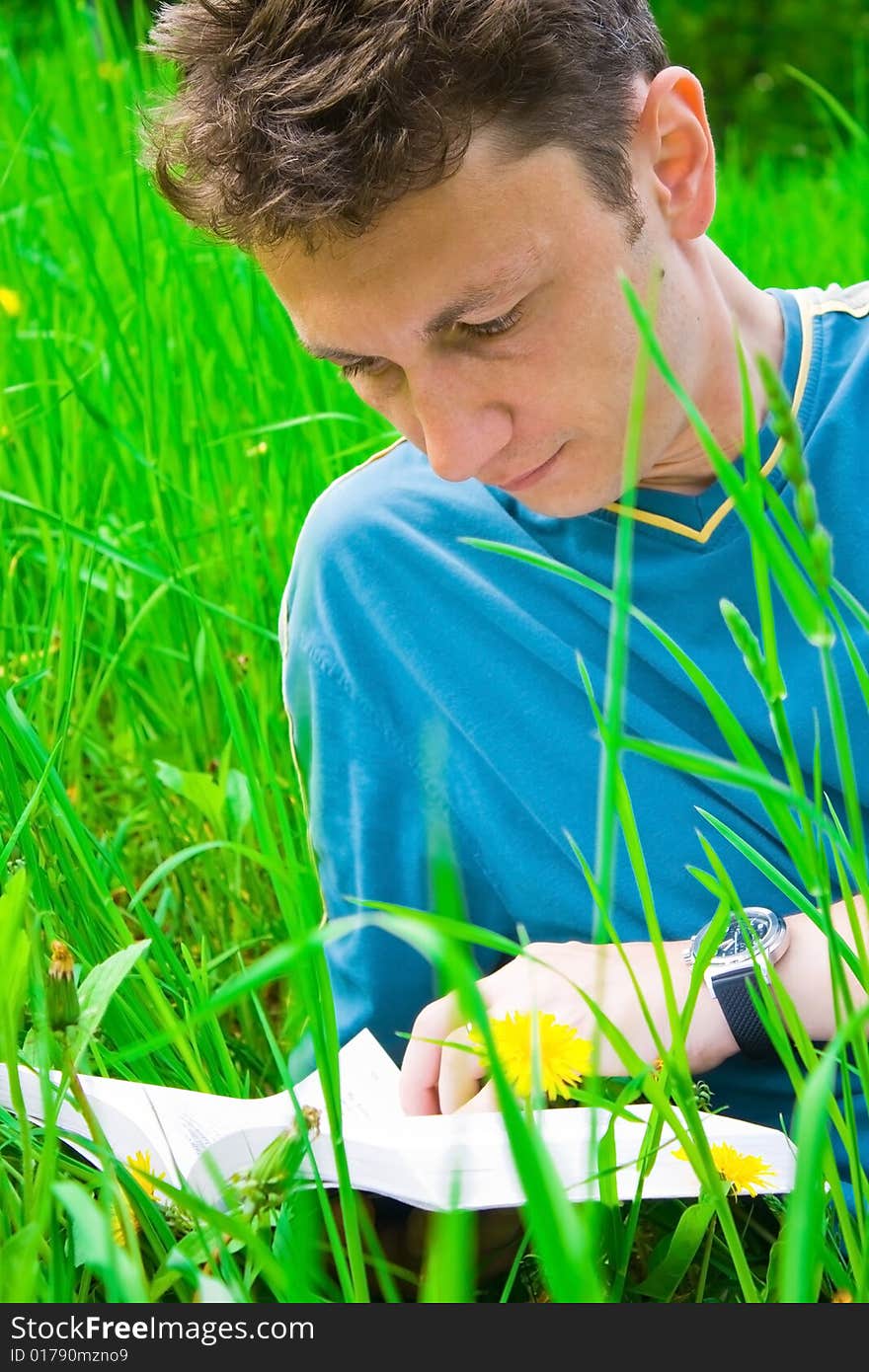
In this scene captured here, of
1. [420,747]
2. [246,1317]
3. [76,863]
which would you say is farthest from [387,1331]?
[420,747]

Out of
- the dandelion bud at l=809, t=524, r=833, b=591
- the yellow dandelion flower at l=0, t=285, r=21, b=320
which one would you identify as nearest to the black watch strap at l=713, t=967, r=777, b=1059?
the dandelion bud at l=809, t=524, r=833, b=591

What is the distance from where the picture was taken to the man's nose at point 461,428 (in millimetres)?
969

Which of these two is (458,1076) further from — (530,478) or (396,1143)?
(530,478)

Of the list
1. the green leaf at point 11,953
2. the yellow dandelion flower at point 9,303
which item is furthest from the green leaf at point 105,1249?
the yellow dandelion flower at point 9,303

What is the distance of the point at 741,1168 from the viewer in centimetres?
79

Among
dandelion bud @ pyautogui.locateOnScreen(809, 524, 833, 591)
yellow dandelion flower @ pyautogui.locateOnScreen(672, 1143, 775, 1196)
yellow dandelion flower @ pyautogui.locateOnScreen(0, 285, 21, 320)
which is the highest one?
yellow dandelion flower @ pyautogui.locateOnScreen(0, 285, 21, 320)

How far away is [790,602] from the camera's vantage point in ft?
1.60

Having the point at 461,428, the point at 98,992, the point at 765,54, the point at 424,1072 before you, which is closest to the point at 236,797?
the point at 424,1072

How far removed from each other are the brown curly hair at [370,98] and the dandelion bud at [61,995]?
53 cm

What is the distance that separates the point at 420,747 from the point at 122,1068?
450mm

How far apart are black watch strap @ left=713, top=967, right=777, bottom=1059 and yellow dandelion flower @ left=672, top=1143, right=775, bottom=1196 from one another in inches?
7.9

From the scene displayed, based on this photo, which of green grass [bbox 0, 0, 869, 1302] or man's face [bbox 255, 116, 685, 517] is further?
man's face [bbox 255, 116, 685, 517]

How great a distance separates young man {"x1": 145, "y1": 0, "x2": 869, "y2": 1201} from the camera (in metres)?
0.91

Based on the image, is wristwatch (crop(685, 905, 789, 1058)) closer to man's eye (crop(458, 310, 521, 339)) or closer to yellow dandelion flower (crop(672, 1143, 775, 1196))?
yellow dandelion flower (crop(672, 1143, 775, 1196))
